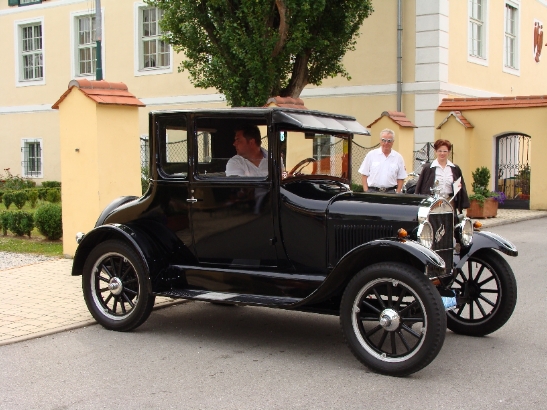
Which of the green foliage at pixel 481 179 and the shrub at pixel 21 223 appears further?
the green foliage at pixel 481 179

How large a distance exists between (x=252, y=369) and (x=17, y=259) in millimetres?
6223

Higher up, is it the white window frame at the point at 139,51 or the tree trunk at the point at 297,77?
the white window frame at the point at 139,51

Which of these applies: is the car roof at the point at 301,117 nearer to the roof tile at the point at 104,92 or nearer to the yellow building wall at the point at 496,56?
the roof tile at the point at 104,92

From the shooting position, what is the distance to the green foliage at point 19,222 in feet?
41.4

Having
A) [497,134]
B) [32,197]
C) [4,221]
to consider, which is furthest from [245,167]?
[497,134]

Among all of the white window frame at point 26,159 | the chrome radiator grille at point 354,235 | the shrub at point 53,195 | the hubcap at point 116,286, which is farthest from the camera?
the white window frame at point 26,159

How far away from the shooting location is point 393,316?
17.2ft

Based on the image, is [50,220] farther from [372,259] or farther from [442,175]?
[372,259]

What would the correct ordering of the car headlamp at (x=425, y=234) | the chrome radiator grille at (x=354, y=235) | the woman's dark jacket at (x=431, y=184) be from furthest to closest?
the woman's dark jacket at (x=431, y=184) < the chrome radiator grille at (x=354, y=235) < the car headlamp at (x=425, y=234)

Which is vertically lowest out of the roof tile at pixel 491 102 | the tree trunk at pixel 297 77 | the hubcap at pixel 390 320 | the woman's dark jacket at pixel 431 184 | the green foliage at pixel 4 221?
the hubcap at pixel 390 320

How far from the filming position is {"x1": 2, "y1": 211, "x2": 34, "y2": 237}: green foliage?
12.6 m

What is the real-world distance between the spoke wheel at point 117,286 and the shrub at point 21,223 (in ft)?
20.9

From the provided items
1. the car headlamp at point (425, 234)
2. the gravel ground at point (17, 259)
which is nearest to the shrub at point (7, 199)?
the gravel ground at point (17, 259)

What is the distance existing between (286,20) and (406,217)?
11.4 m
